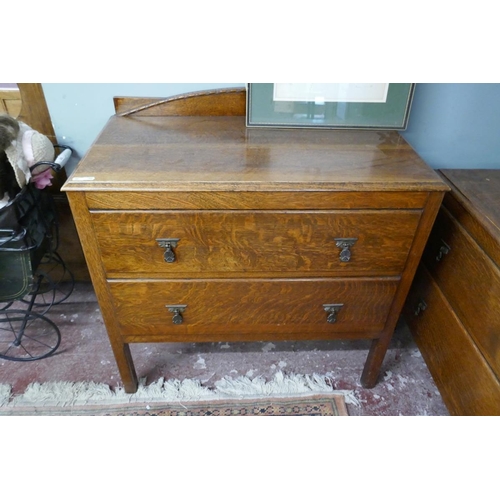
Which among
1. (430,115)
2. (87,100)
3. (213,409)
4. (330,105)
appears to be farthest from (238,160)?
(213,409)

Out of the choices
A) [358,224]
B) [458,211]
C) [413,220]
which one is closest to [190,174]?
[358,224]

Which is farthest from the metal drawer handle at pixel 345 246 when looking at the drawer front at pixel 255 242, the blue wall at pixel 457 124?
the blue wall at pixel 457 124

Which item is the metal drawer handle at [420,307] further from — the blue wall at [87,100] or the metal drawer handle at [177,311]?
the blue wall at [87,100]

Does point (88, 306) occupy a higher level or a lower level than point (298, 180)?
lower

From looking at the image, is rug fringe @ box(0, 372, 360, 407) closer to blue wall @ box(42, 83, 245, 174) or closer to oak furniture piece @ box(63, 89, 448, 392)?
oak furniture piece @ box(63, 89, 448, 392)

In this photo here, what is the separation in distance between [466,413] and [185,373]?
3.21 feet

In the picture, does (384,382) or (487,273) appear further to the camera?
(384,382)

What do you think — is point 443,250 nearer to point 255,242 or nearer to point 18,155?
point 255,242

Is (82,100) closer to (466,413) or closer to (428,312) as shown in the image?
(428,312)

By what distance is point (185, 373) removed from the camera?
1.52 metres

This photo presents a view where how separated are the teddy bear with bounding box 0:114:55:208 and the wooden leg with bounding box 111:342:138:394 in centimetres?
60

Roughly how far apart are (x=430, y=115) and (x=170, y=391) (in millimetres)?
1369
